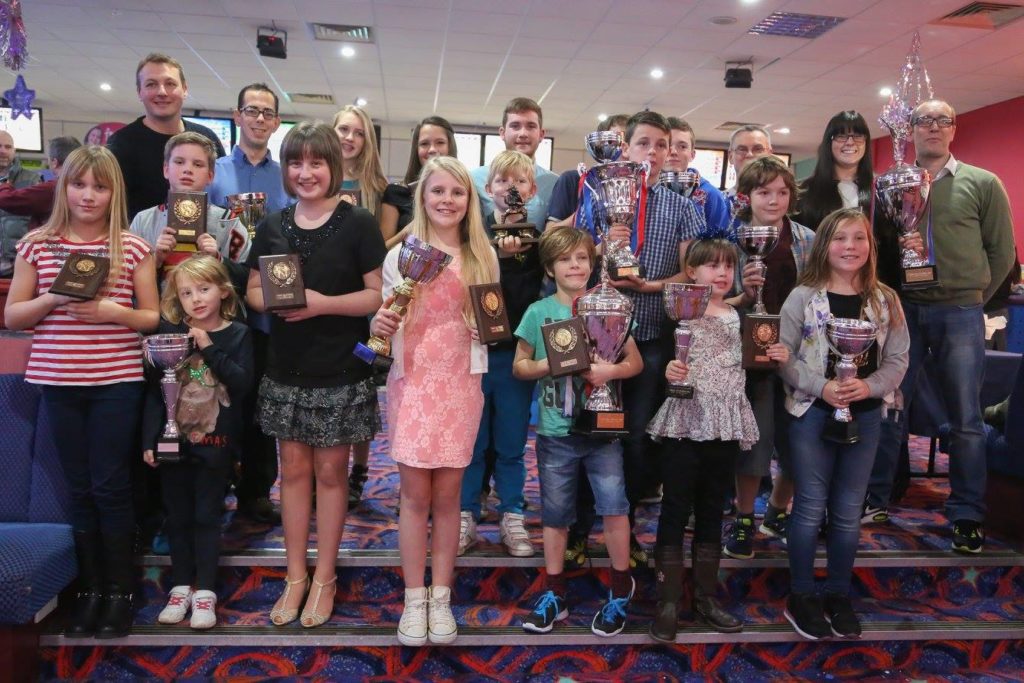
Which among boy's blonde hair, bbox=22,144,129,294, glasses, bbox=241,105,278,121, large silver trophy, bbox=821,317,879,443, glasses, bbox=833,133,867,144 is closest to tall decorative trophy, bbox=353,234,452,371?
boy's blonde hair, bbox=22,144,129,294

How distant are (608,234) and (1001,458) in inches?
87.1

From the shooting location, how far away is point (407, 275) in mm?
2174

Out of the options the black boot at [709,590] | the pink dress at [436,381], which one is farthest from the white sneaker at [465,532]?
the black boot at [709,590]

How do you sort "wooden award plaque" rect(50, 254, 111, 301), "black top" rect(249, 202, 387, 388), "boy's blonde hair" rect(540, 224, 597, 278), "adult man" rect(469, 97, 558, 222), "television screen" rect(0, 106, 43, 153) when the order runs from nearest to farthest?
"wooden award plaque" rect(50, 254, 111, 301) → "black top" rect(249, 202, 387, 388) → "boy's blonde hair" rect(540, 224, 597, 278) → "adult man" rect(469, 97, 558, 222) → "television screen" rect(0, 106, 43, 153)

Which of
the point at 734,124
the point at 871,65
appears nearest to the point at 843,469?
the point at 871,65

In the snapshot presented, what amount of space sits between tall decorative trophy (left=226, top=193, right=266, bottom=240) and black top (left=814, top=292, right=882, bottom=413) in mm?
2056

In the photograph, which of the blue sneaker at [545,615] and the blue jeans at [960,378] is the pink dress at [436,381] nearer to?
the blue sneaker at [545,615]

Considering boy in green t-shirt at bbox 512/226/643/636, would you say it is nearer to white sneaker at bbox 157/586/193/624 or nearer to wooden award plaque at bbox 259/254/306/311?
wooden award plaque at bbox 259/254/306/311

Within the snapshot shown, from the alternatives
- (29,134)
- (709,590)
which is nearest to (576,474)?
(709,590)

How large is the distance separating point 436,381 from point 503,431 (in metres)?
0.50

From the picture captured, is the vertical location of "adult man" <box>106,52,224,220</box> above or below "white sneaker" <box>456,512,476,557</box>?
above

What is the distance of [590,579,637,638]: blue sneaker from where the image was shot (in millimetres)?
2449

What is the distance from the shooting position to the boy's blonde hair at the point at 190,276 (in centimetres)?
233

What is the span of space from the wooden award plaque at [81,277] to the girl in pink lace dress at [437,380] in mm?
838
